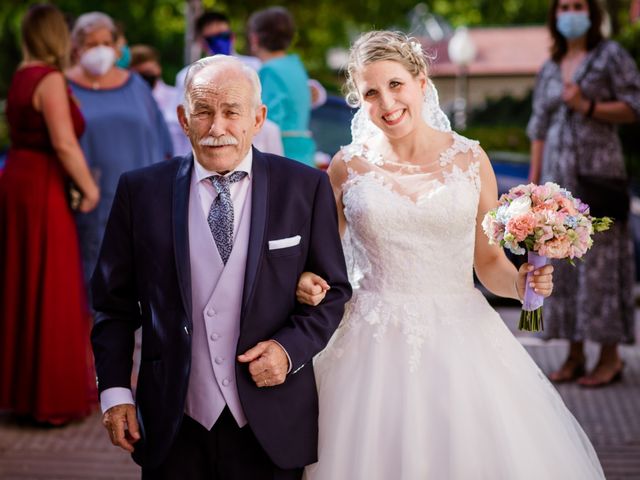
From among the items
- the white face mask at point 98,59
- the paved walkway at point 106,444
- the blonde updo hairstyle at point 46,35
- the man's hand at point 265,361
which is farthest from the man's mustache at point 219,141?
the white face mask at point 98,59

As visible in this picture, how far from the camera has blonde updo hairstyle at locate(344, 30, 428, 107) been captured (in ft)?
12.4

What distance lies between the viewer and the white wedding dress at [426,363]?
Result: 139 inches

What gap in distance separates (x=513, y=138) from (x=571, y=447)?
25.0 m

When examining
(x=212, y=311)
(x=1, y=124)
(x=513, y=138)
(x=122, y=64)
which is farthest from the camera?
(x=513, y=138)

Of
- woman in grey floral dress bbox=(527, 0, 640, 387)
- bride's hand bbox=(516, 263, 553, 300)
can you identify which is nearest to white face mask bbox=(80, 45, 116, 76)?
woman in grey floral dress bbox=(527, 0, 640, 387)

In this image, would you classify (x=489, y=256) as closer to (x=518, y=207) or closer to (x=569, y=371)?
(x=518, y=207)

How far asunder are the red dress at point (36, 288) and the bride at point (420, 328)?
2612mm

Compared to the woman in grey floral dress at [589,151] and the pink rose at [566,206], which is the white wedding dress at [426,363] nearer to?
the pink rose at [566,206]

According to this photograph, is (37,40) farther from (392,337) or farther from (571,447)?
(571,447)

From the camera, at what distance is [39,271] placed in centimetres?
615

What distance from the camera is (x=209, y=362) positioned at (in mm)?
3098

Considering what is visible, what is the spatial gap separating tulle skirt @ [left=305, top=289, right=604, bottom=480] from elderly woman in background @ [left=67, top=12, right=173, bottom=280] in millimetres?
3224

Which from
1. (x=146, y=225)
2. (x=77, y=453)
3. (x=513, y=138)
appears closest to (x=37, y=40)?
(x=77, y=453)

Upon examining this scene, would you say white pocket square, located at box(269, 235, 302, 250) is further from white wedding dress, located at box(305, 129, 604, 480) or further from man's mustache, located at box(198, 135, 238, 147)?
white wedding dress, located at box(305, 129, 604, 480)
